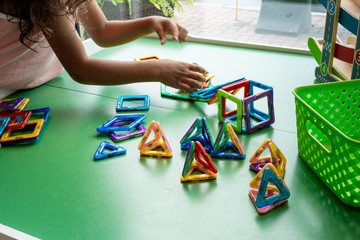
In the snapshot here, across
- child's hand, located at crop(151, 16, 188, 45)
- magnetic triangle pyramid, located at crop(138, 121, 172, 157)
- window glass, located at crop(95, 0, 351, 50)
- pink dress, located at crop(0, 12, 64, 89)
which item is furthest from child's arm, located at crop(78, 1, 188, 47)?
magnetic triangle pyramid, located at crop(138, 121, 172, 157)

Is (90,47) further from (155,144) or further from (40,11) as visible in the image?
(155,144)

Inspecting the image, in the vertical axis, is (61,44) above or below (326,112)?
above

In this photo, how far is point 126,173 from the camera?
0.65 m

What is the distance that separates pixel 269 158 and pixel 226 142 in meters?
0.08

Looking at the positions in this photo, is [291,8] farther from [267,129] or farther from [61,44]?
[61,44]

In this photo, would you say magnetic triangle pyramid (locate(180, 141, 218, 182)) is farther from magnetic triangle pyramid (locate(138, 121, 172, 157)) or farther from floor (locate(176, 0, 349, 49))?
floor (locate(176, 0, 349, 49))

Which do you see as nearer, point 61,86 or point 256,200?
point 256,200

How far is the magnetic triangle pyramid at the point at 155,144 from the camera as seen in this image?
27.3 inches

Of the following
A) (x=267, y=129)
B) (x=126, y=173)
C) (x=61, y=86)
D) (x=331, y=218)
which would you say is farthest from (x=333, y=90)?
(x=61, y=86)

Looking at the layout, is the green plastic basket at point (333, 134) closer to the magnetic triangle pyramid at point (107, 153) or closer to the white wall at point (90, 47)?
the magnetic triangle pyramid at point (107, 153)

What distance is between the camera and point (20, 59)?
934 mm

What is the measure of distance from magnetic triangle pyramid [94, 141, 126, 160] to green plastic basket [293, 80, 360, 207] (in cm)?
32

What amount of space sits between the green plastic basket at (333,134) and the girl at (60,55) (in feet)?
0.90

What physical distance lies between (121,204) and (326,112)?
41 cm
